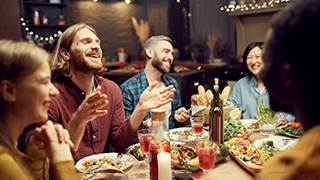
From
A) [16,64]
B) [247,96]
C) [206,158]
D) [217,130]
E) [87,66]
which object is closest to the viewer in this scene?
[16,64]

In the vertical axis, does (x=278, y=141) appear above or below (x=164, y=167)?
below

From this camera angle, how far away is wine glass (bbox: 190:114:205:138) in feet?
5.20

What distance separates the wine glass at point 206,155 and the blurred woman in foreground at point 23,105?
0.50 meters

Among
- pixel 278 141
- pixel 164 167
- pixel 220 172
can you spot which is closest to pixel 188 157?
pixel 220 172

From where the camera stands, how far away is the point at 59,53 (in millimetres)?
1574

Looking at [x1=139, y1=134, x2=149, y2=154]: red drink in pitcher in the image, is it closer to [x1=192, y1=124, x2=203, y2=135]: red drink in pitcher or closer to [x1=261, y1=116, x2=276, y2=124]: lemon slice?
[x1=192, y1=124, x2=203, y2=135]: red drink in pitcher

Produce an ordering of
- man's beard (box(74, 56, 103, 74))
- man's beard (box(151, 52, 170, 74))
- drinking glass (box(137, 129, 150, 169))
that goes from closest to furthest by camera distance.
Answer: drinking glass (box(137, 129, 150, 169)) → man's beard (box(74, 56, 103, 74)) → man's beard (box(151, 52, 170, 74))

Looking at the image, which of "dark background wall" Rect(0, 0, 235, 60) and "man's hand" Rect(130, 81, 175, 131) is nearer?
"man's hand" Rect(130, 81, 175, 131)

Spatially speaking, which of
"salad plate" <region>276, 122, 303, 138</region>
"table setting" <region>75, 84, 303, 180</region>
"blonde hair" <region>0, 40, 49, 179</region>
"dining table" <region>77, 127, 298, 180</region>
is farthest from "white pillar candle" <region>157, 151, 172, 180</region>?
"salad plate" <region>276, 122, 303, 138</region>

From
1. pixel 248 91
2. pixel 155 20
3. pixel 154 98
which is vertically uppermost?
pixel 155 20

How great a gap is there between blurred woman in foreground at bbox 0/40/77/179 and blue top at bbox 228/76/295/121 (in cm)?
155

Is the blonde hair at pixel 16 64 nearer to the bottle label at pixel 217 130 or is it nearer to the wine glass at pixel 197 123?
the bottle label at pixel 217 130

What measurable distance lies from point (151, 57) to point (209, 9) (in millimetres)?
1546

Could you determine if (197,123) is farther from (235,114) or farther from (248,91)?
(248,91)
